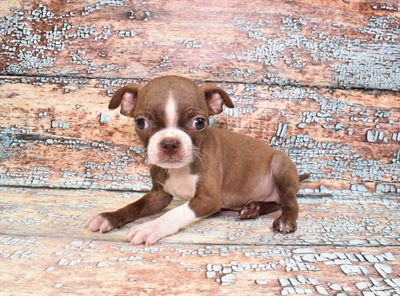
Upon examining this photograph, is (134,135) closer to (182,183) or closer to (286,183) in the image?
(182,183)

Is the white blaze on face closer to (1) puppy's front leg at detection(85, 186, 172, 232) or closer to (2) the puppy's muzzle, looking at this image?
(2) the puppy's muzzle

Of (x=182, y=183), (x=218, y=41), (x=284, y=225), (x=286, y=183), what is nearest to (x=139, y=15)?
(x=218, y=41)

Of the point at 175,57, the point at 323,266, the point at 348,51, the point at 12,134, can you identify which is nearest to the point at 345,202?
the point at 348,51

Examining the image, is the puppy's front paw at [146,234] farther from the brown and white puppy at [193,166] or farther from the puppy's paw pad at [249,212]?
the puppy's paw pad at [249,212]

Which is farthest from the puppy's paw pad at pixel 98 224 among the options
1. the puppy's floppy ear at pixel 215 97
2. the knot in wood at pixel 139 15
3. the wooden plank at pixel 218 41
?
the knot in wood at pixel 139 15

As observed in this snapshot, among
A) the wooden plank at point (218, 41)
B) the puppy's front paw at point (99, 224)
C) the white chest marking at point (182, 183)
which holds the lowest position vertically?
the puppy's front paw at point (99, 224)

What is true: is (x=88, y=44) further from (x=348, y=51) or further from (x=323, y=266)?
(x=323, y=266)

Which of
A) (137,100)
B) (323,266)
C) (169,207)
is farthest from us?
(169,207)
